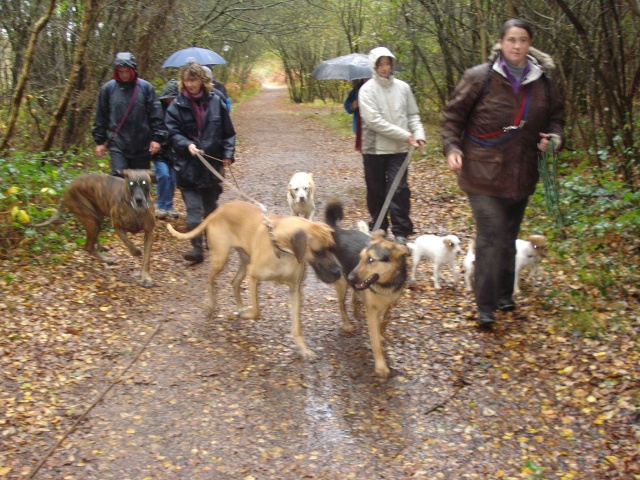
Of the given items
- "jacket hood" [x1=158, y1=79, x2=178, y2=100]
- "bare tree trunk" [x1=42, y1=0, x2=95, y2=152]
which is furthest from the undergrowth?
"bare tree trunk" [x1=42, y1=0, x2=95, y2=152]

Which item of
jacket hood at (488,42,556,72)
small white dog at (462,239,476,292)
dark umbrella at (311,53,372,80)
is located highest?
dark umbrella at (311,53,372,80)

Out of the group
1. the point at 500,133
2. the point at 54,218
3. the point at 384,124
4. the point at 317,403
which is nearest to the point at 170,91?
the point at 54,218

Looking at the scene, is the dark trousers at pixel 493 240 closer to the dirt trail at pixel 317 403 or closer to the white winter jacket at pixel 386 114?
the dirt trail at pixel 317 403

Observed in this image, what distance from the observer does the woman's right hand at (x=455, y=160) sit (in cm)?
508

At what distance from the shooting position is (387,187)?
752 cm

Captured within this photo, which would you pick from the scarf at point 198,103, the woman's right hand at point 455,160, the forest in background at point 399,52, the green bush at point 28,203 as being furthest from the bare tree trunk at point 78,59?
the woman's right hand at point 455,160

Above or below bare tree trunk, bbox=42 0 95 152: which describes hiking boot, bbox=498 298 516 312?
below

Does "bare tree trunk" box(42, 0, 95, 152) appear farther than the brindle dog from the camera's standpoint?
Yes

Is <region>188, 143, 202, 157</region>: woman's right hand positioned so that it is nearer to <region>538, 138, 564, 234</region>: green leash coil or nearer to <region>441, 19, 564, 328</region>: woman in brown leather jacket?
<region>441, 19, 564, 328</region>: woman in brown leather jacket

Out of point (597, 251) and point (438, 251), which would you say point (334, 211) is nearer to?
point (438, 251)

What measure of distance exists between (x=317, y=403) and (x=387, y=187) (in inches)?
137

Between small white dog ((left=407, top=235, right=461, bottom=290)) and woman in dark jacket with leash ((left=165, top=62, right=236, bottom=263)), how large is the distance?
2.53 metres

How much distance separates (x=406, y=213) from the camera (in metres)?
7.71

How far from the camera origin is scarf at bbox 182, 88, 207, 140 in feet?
23.6
